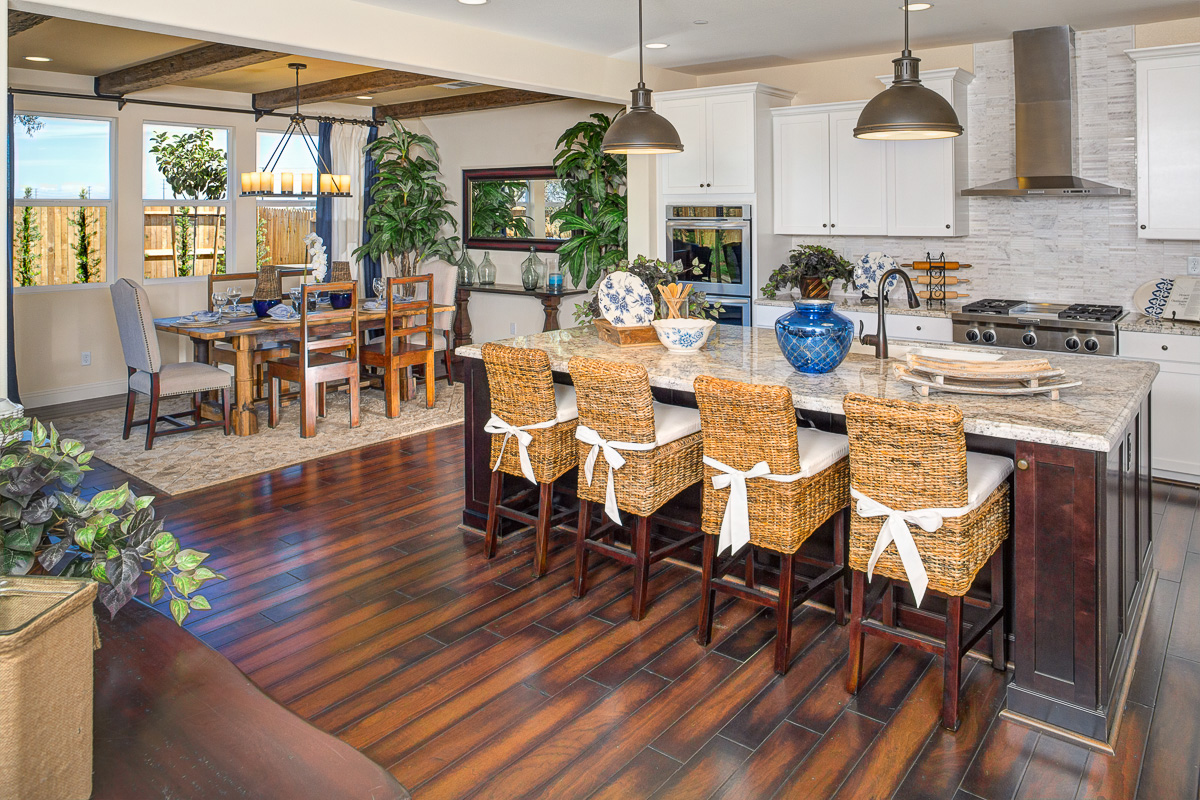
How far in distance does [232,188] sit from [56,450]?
24.4ft

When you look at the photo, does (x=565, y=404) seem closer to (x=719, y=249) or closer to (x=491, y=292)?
(x=719, y=249)

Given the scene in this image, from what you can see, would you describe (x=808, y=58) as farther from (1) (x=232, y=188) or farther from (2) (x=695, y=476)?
(1) (x=232, y=188)

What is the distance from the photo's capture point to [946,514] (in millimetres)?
2439

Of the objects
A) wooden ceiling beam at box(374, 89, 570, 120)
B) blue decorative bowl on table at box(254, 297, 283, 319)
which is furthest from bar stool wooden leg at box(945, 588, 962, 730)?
wooden ceiling beam at box(374, 89, 570, 120)

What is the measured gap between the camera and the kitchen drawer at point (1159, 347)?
452cm

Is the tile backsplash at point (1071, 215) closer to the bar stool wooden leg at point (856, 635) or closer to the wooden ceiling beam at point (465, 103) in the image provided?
the wooden ceiling beam at point (465, 103)

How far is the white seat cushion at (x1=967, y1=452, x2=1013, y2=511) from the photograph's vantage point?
2483 mm

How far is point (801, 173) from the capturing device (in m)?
5.99

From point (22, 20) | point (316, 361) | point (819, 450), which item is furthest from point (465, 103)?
point (819, 450)

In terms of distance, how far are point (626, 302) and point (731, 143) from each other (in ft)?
8.10

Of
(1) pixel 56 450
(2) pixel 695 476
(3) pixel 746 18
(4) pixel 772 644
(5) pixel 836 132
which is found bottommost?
(4) pixel 772 644

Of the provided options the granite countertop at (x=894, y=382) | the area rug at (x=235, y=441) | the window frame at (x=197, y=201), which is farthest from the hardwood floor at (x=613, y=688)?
the window frame at (x=197, y=201)

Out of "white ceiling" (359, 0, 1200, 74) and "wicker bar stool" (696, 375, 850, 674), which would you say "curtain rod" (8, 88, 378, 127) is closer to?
"white ceiling" (359, 0, 1200, 74)

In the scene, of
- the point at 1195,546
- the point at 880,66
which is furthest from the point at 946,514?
the point at 880,66
